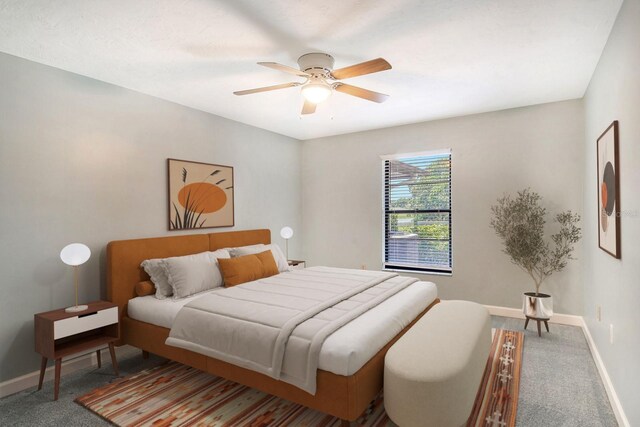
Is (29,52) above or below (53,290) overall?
above

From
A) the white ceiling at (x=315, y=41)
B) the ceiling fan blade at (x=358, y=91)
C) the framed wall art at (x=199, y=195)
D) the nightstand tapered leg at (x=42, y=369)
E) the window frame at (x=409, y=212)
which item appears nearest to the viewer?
the white ceiling at (x=315, y=41)

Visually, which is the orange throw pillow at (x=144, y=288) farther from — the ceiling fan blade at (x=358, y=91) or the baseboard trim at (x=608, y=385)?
the baseboard trim at (x=608, y=385)

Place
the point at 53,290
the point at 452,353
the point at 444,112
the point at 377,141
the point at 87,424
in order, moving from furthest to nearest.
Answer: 1. the point at 377,141
2. the point at 444,112
3. the point at 53,290
4. the point at 87,424
5. the point at 452,353

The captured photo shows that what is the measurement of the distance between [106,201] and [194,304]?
4.65 feet

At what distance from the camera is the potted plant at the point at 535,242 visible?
384cm

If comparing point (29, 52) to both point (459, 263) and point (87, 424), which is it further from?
point (459, 263)

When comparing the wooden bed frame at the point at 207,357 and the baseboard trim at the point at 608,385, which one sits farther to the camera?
the baseboard trim at the point at 608,385

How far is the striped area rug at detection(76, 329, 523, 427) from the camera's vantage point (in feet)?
7.49

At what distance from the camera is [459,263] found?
4.70 m

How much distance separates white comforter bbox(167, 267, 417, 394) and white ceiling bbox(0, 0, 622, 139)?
1.98 metres

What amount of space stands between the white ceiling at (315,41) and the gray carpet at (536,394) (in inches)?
103

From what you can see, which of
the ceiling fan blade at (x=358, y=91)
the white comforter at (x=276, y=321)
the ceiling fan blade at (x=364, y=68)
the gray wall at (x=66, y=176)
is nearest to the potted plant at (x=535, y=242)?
the white comforter at (x=276, y=321)

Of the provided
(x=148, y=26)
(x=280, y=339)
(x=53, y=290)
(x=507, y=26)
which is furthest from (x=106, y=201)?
(x=507, y=26)

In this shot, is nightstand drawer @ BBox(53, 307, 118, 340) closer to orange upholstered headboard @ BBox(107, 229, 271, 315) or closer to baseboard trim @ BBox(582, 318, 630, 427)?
orange upholstered headboard @ BBox(107, 229, 271, 315)
